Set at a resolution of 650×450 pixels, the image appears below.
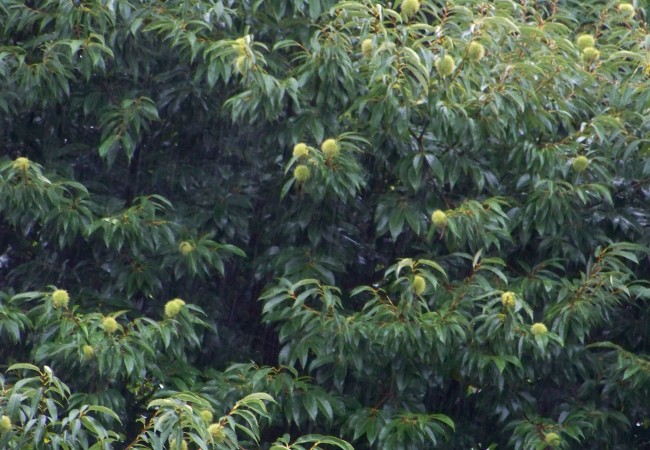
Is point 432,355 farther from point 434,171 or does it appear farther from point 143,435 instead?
point 143,435

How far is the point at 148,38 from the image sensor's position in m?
4.55

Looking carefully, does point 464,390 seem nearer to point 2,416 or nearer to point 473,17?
point 473,17

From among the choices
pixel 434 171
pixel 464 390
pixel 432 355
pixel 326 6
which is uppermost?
pixel 326 6

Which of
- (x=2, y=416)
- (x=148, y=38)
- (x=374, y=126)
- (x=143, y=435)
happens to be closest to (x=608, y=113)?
(x=374, y=126)

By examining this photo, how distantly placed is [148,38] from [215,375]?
1.29 metres

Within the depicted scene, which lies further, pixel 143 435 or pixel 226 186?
pixel 226 186

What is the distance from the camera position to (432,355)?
4.14m

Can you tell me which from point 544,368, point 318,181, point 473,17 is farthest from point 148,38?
point 544,368

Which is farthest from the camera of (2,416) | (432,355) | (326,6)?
(326,6)

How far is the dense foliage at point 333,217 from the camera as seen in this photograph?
411cm

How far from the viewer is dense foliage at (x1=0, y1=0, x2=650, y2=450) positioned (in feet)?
13.5

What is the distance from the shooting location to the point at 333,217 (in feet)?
14.6

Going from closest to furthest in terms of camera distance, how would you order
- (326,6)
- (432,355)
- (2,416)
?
(2,416) → (432,355) → (326,6)

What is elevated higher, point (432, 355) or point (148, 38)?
point (148, 38)
